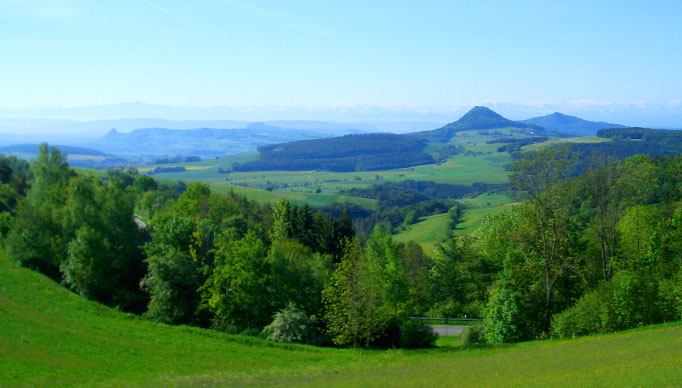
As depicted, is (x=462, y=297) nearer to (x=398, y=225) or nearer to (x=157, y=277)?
(x=157, y=277)

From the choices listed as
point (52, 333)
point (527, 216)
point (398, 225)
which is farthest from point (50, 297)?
point (398, 225)

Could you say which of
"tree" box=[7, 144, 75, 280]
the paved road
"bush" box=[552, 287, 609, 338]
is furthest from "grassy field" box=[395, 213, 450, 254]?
"tree" box=[7, 144, 75, 280]

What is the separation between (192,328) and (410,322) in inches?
629

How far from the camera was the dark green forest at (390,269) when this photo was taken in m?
32.2

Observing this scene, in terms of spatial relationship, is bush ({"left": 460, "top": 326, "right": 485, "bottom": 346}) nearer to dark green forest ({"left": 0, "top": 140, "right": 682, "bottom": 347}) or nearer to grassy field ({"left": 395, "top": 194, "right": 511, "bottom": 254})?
dark green forest ({"left": 0, "top": 140, "right": 682, "bottom": 347})

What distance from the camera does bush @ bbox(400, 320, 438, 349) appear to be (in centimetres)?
3344

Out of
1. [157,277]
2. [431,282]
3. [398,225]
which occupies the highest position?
[157,277]

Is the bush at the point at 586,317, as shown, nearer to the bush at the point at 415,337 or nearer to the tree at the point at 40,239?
the bush at the point at 415,337

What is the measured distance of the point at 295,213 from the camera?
61188 mm

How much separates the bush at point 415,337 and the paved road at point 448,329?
25.1 ft

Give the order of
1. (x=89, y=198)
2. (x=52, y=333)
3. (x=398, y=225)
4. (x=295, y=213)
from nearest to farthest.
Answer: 1. (x=52, y=333)
2. (x=89, y=198)
3. (x=295, y=213)
4. (x=398, y=225)

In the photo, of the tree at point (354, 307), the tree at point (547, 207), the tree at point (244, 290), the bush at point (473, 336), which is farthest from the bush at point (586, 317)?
the tree at point (244, 290)

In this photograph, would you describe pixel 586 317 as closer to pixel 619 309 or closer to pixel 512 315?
pixel 619 309

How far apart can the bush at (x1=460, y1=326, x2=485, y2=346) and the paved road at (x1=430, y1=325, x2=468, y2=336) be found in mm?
7129
